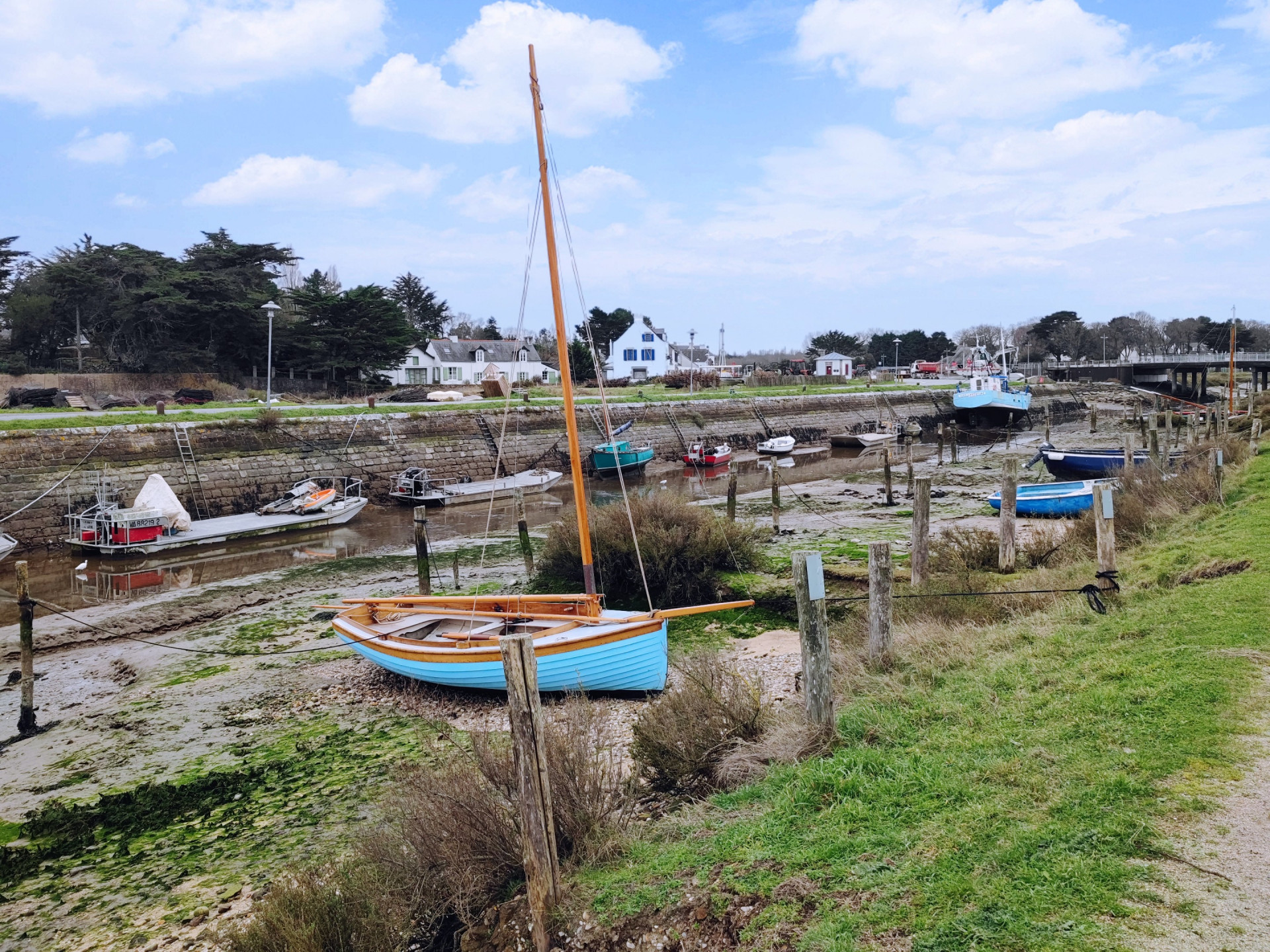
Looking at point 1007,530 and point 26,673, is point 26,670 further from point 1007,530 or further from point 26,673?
point 1007,530

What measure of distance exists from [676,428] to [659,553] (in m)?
34.9

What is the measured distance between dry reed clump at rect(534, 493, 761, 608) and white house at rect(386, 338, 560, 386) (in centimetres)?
5434

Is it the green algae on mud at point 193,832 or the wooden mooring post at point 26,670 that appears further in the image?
the wooden mooring post at point 26,670

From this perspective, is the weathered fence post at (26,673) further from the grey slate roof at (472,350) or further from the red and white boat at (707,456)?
the grey slate roof at (472,350)

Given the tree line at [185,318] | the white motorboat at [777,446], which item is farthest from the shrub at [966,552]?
the tree line at [185,318]

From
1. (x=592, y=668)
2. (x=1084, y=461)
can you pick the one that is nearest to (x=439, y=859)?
(x=592, y=668)

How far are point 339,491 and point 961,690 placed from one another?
28.3 metres

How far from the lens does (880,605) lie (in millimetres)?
8445

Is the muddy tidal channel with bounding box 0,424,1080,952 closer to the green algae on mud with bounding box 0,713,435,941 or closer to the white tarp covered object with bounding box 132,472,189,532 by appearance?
the green algae on mud with bounding box 0,713,435,941

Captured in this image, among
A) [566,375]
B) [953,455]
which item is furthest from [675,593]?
[953,455]

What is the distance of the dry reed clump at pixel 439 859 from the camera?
541cm

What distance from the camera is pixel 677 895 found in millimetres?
5172

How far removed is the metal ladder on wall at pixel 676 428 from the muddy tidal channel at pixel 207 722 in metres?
25.1

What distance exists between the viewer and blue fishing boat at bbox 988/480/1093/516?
838 inches
